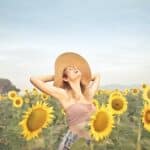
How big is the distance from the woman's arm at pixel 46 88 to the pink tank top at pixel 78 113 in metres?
0.17

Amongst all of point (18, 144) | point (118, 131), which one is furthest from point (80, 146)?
point (18, 144)

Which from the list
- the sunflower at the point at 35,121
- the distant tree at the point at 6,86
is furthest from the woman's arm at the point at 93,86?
the distant tree at the point at 6,86

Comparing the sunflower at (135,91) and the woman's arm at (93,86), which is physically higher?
the sunflower at (135,91)

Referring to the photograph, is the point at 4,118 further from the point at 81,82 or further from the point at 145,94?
the point at 81,82

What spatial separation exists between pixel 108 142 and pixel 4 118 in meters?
5.97

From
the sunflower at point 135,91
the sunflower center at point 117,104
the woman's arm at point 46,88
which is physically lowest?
the sunflower center at point 117,104

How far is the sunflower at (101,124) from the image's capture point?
3248 millimetres

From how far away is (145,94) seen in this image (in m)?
6.00

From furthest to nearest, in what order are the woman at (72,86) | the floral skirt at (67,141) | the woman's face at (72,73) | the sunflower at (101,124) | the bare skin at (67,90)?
the woman's face at (72,73) → the bare skin at (67,90) → the woman at (72,86) → the floral skirt at (67,141) → the sunflower at (101,124)

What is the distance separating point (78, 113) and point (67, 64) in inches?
23.0

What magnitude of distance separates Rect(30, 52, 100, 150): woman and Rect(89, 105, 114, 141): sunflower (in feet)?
2.58

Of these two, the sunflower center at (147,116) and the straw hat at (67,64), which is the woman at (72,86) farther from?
the sunflower center at (147,116)

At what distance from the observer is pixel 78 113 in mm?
4254

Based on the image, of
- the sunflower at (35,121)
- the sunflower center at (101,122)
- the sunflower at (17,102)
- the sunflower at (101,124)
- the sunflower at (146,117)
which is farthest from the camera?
the sunflower at (17,102)
